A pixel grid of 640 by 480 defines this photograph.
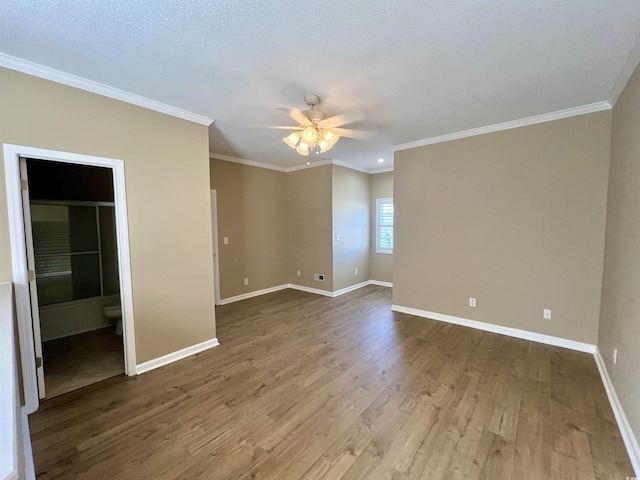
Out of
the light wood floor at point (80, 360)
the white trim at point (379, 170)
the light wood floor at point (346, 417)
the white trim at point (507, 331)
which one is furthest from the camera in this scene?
the white trim at point (379, 170)

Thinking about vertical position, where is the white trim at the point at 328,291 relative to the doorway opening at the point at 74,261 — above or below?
below

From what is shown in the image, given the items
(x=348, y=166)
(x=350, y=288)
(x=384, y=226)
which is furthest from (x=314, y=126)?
(x=384, y=226)

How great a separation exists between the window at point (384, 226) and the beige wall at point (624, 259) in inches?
147

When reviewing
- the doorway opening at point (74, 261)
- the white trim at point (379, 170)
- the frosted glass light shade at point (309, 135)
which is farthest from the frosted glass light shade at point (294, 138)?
the white trim at point (379, 170)

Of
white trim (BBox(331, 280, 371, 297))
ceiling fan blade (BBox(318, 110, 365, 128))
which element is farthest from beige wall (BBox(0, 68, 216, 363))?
white trim (BBox(331, 280, 371, 297))

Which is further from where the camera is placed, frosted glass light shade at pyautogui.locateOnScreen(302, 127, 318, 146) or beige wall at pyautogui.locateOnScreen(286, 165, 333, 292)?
beige wall at pyautogui.locateOnScreen(286, 165, 333, 292)

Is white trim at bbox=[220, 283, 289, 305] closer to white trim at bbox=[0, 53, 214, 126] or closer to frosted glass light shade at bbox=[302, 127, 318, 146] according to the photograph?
white trim at bbox=[0, 53, 214, 126]

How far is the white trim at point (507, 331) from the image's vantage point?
3.06 metres

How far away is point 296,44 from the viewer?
6.12 ft

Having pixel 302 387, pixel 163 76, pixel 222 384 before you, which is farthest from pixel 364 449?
pixel 163 76

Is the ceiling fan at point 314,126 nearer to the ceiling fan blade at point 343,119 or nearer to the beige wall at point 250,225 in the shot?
the ceiling fan blade at point 343,119

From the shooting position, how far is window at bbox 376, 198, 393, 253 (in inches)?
245

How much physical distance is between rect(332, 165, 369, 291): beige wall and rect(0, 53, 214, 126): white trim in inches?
118

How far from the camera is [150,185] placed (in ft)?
8.91
